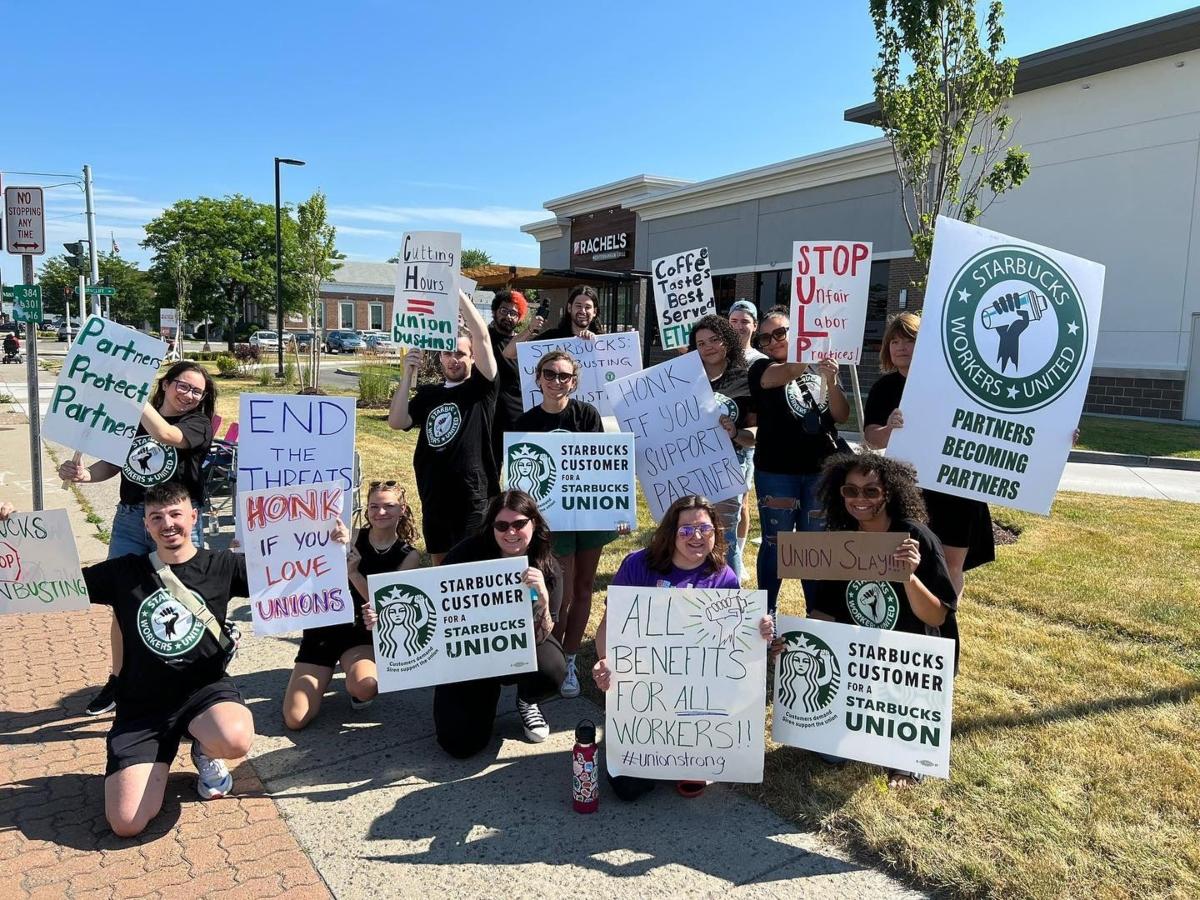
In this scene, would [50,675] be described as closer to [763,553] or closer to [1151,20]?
[763,553]

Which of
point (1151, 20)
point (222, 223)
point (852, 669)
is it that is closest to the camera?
point (852, 669)

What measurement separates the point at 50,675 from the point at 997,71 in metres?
9.80

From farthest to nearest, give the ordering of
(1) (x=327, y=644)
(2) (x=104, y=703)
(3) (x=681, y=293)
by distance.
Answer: (3) (x=681, y=293), (1) (x=327, y=644), (2) (x=104, y=703)

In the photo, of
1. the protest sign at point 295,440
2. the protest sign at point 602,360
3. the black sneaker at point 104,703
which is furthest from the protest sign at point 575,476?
the black sneaker at point 104,703

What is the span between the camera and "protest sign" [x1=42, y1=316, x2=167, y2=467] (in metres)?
4.31

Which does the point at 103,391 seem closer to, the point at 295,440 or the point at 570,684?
the point at 295,440

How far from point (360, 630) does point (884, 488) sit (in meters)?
2.88

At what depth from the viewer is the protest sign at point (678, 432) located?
5.17 meters

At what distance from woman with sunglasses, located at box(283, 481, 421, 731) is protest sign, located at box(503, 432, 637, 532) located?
645mm

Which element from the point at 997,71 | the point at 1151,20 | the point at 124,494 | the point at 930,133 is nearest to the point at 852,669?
the point at 124,494

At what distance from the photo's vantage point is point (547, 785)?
12.4 ft

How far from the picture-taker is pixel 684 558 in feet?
12.7

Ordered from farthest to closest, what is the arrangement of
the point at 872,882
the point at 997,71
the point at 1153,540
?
the point at 997,71, the point at 1153,540, the point at 872,882

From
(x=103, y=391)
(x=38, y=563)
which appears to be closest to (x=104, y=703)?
(x=38, y=563)
